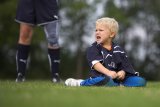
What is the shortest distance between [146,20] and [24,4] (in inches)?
1460

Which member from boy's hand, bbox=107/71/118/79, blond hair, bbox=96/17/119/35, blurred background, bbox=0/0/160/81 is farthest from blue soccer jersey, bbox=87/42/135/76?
blurred background, bbox=0/0/160/81

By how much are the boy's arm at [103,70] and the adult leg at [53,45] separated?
1.48 m

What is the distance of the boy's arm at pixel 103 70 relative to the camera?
249 inches

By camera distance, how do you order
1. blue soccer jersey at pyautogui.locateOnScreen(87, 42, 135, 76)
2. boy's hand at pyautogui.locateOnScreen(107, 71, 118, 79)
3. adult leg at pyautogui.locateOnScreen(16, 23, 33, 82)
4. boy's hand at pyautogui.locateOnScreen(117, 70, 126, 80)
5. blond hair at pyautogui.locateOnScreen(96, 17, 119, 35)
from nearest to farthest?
boy's hand at pyautogui.locateOnScreen(107, 71, 118, 79) < boy's hand at pyautogui.locateOnScreen(117, 70, 126, 80) < blue soccer jersey at pyautogui.locateOnScreen(87, 42, 135, 76) < blond hair at pyautogui.locateOnScreen(96, 17, 119, 35) < adult leg at pyautogui.locateOnScreen(16, 23, 33, 82)

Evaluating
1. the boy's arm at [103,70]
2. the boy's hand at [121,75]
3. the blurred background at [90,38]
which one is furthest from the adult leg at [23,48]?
the blurred background at [90,38]

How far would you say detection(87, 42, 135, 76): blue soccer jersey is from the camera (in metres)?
6.57

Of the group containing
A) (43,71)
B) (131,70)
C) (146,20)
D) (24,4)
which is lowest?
(43,71)

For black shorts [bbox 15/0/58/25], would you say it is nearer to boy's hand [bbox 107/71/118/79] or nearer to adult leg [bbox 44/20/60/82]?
adult leg [bbox 44/20/60/82]

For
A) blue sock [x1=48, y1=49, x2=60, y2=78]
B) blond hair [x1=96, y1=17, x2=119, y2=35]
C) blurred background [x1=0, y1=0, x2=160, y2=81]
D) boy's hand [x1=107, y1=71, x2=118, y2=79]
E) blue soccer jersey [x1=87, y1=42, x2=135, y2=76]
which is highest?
blond hair [x1=96, y1=17, x2=119, y2=35]

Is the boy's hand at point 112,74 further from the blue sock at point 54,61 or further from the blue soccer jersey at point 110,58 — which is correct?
the blue sock at point 54,61

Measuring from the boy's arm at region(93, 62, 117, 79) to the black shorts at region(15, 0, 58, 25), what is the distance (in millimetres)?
1686

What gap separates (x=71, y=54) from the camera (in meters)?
43.6

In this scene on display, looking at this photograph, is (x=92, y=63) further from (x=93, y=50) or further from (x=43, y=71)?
(x=43, y=71)

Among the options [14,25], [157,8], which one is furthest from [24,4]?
[157,8]
